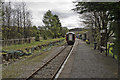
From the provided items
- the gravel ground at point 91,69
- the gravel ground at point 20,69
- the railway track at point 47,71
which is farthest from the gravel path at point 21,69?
the gravel ground at point 91,69

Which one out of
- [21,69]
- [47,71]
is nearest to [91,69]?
[47,71]

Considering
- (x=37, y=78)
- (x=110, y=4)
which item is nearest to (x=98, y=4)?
(x=110, y=4)

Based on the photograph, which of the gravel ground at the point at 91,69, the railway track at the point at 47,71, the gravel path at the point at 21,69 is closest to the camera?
the gravel ground at the point at 91,69

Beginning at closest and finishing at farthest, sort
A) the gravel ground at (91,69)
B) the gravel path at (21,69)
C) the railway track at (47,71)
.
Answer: the gravel ground at (91,69) < the railway track at (47,71) < the gravel path at (21,69)

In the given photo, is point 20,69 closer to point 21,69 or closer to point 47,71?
point 21,69

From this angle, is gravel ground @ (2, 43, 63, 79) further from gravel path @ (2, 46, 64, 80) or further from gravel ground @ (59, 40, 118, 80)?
gravel ground @ (59, 40, 118, 80)

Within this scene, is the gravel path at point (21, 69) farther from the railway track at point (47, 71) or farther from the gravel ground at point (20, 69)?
the railway track at point (47, 71)

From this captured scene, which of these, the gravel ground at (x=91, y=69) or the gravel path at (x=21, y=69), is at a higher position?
the gravel ground at (x=91, y=69)

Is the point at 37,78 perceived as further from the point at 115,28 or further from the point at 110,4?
the point at 115,28

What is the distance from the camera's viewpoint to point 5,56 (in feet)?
38.1

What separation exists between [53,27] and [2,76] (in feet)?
111

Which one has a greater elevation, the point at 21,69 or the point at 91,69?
the point at 91,69

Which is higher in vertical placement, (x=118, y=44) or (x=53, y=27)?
(x=53, y=27)

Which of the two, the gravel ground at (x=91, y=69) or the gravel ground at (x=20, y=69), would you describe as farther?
the gravel ground at (x=20, y=69)
